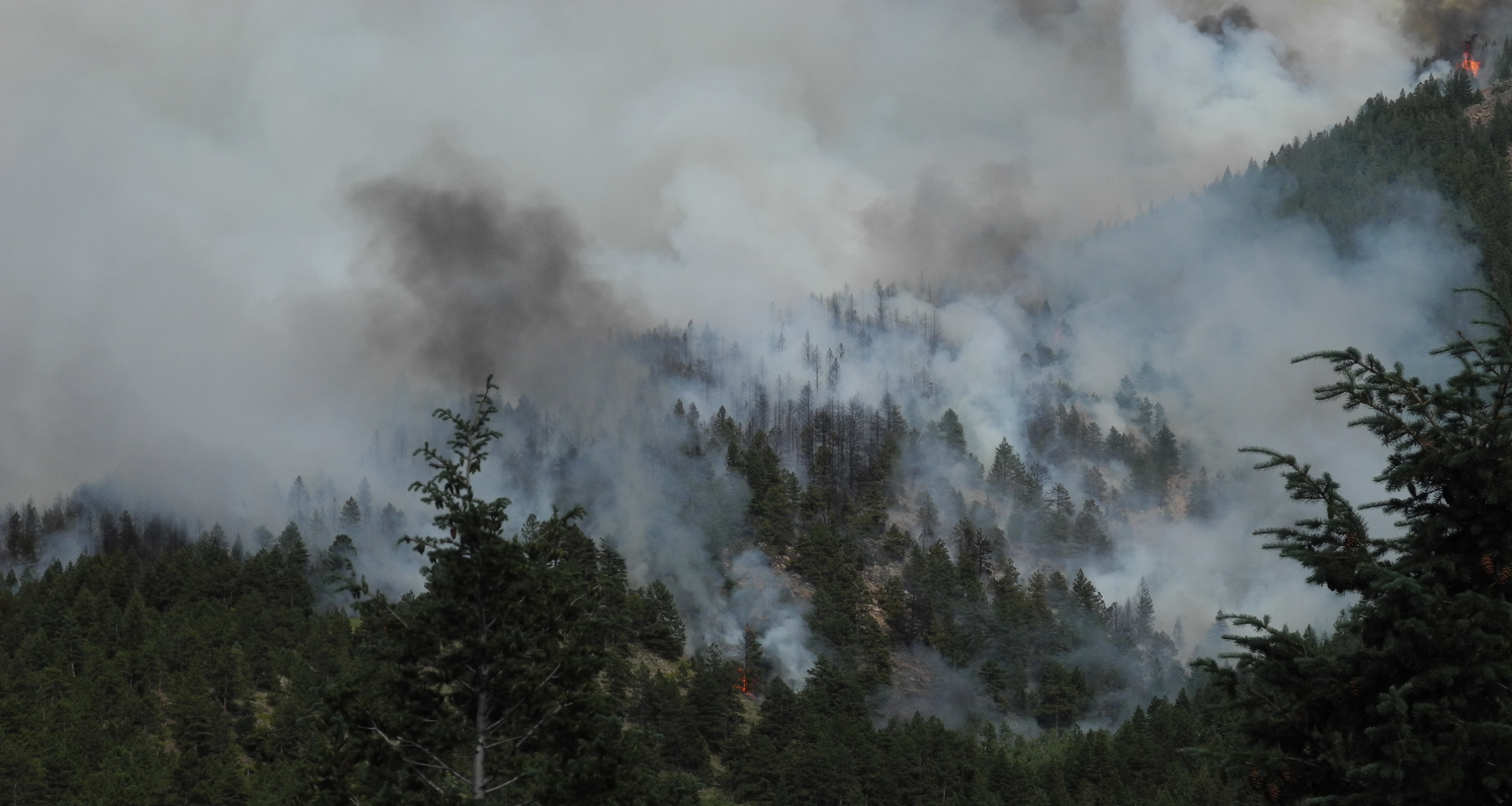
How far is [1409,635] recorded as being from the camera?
16.6m

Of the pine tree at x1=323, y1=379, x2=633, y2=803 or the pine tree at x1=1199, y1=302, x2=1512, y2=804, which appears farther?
the pine tree at x1=323, y1=379, x2=633, y2=803

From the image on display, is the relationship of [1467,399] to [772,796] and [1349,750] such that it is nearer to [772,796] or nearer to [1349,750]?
[1349,750]

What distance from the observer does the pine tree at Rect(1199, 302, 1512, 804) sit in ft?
52.6

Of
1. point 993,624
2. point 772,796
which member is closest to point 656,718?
point 772,796

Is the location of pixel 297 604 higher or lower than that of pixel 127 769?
higher

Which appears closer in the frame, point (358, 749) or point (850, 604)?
point (358, 749)

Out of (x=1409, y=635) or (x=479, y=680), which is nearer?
(x=1409, y=635)

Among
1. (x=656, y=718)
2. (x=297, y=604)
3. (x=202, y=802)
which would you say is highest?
(x=297, y=604)

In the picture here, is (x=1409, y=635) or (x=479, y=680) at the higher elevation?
(x=479, y=680)

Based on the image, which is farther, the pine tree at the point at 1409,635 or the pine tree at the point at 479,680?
the pine tree at the point at 479,680

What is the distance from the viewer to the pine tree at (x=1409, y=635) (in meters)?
16.0

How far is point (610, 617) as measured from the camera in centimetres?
2702

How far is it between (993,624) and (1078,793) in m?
69.5

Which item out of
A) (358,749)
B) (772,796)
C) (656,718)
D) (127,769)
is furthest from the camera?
(656,718)
